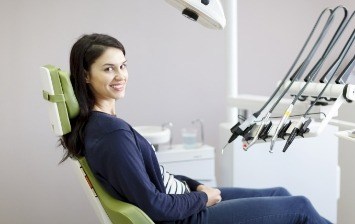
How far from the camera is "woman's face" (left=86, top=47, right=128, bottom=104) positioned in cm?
160

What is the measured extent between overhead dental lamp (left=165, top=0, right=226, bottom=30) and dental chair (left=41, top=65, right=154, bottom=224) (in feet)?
1.55

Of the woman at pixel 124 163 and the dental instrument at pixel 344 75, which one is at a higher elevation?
the dental instrument at pixel 344 75

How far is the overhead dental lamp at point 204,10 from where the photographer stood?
1292 millimetres

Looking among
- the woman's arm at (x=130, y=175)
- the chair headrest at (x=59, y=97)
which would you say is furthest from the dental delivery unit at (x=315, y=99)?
the chair headrest at (x=59, y=97)

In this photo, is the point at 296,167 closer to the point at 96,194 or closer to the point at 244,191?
the point at 244,191

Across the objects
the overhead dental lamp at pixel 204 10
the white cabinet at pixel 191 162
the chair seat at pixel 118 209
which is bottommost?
the white cabinet at pixel 191 162

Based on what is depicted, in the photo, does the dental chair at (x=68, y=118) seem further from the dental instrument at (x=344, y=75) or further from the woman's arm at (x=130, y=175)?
the dental instrument at (x=344, y=75)

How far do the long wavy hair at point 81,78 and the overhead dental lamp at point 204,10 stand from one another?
37 cm

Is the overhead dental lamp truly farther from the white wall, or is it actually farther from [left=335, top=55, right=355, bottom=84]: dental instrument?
the white wall

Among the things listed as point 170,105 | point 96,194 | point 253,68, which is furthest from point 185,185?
point 253,68

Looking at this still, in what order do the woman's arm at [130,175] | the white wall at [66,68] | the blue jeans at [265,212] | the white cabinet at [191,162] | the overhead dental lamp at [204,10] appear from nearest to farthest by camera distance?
the overhead dental lamp at [204,10]
the woman's arm at [130,175]
the blue jeans at [265,212]
the white cabinet at [191,162]
the white wall at [66,68]

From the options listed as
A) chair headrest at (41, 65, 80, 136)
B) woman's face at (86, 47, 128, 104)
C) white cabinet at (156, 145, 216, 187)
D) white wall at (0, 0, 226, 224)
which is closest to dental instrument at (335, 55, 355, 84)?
woman's face at (86, 47, 128, 104)

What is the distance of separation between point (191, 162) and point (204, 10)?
172cm

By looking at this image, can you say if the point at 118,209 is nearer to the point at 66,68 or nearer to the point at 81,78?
the point at 81,78
